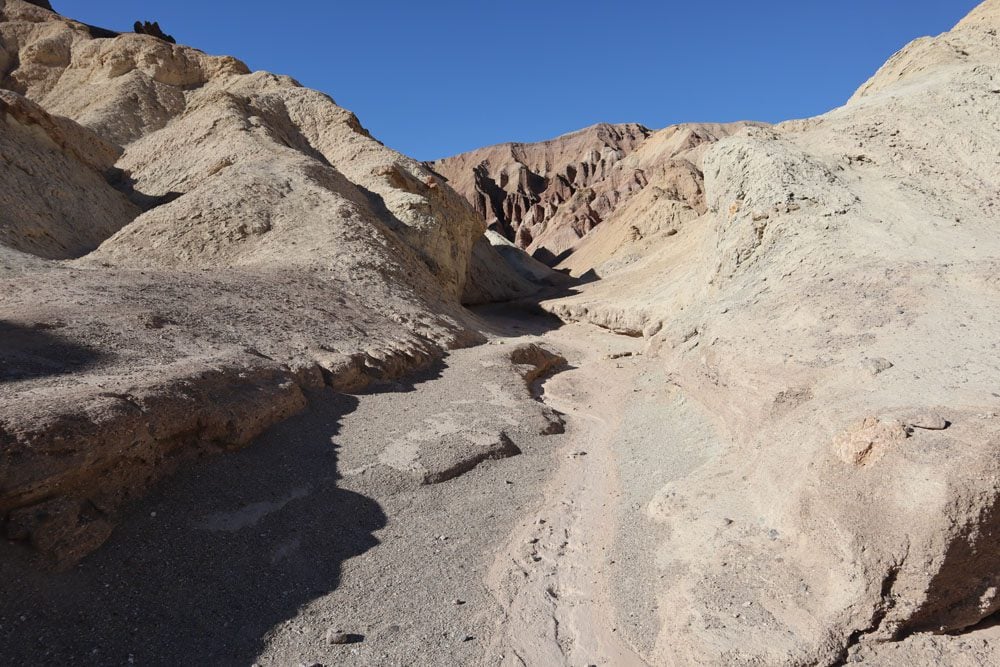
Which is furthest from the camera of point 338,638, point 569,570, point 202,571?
point 569,570

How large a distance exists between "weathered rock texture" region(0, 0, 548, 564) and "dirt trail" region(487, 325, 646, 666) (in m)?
2.96

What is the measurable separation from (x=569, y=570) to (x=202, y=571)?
2845 mm

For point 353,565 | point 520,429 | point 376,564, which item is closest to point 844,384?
A: point 520,429

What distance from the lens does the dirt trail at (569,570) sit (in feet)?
13.1

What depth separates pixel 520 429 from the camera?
303 inches

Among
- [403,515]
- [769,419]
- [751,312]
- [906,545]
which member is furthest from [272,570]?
[751,312]

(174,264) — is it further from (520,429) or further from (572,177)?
(572,177)

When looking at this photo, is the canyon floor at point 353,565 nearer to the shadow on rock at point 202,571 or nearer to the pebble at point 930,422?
the shadow on rock at point 202,571

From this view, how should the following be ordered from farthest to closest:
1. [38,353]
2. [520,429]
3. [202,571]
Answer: [520,429] → [38,353] → [202,571]

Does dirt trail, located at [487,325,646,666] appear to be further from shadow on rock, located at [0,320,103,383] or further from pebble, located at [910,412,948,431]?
shadow on rock, located at [0,320,103,383]

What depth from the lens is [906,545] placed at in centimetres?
351

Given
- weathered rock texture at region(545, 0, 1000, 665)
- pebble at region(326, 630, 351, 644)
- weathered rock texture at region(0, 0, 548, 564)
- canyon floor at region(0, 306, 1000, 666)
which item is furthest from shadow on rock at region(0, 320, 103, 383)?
weathered rock texture at region(545, 0, 1000, 665)

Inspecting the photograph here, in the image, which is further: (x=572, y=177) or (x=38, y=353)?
(x=572, y=177)

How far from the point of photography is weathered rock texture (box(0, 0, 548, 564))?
176 inches
